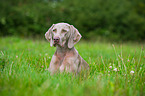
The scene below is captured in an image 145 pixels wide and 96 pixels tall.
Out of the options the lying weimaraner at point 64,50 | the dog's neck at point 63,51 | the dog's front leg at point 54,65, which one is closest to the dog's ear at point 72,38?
the lying weimaraner at point 64,50

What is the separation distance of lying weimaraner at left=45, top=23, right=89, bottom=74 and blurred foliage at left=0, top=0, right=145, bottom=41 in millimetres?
12216

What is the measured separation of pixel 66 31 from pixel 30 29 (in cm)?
1444

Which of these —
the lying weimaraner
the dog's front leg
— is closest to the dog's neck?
the lying weimaraner

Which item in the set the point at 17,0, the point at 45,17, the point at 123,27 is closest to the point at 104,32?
the point at 123,27

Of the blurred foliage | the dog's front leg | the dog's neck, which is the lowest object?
the dog's front leg

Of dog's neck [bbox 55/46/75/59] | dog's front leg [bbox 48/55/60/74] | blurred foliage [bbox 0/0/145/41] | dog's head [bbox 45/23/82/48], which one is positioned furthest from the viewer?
blurred foliage [bbox 0/0/145/41]

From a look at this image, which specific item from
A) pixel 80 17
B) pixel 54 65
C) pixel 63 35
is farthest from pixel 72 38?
pixel 80 17

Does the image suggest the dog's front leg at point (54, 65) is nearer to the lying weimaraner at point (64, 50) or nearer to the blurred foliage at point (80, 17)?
the lying weimaraner at point (64, 50)

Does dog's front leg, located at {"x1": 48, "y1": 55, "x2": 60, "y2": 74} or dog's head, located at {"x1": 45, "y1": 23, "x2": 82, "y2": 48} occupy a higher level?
dog's head, located at {"x1": 45, "y1": 23, "x2": 82, "y2": 48}

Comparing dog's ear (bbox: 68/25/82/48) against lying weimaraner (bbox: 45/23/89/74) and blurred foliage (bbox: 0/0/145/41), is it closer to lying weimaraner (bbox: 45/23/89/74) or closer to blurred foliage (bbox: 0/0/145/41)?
lying weimaraner (bbox: 45/23/89/74)

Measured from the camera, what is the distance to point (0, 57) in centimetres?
364

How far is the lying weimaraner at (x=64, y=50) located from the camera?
330 centimetres

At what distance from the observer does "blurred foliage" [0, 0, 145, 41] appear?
16359mm

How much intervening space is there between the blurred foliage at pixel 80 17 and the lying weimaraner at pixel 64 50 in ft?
40.1
